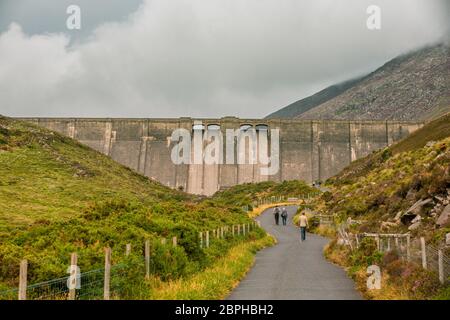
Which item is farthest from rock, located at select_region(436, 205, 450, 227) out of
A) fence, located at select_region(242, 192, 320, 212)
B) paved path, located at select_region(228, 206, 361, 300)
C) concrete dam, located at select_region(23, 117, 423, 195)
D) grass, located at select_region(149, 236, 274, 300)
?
concrete dam, located at select_region(23, 117, 423, 195)

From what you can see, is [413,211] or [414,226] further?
[413,211]

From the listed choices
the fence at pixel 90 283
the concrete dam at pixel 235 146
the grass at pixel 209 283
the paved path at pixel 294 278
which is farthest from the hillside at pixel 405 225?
the concrete dam at pixel 235 146

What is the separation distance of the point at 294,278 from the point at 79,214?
971 inches

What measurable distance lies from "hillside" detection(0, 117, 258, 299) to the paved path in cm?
189

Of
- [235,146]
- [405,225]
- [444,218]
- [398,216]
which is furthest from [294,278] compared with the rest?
[235,146]

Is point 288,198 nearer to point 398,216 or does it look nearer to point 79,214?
point 79,214

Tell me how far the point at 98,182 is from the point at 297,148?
70.5 metres

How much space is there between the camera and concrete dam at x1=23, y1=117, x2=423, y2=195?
392 ft

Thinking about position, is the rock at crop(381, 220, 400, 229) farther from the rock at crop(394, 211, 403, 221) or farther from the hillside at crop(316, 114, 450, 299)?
the rock at crop(394, 211, 403, 221)

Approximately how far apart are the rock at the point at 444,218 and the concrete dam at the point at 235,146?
98681 mm

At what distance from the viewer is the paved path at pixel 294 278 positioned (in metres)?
14.2

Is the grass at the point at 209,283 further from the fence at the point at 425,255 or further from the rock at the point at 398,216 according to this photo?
the rock at the point at 398,216

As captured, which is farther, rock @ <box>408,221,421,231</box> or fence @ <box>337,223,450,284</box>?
rock @ <box>408,221,421,231</box>

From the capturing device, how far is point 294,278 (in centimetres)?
1756
